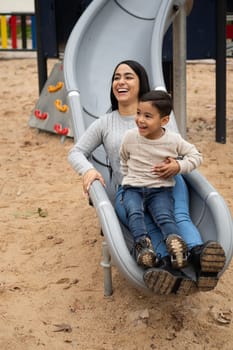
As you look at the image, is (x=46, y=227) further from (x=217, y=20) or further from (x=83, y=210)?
(x=217, y=20)

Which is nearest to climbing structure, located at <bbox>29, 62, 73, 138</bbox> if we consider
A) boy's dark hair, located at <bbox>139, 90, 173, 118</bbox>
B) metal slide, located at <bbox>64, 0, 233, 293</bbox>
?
metal slide, located at <bbox>64, 0, 233, 293</bbox>

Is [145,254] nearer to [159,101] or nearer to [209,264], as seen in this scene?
[209,264]

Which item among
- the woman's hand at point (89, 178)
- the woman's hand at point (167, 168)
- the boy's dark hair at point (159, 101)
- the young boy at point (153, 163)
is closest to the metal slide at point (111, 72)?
the woman's hand at point (89, 178)

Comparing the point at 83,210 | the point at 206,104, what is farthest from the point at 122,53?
the point at 206,104

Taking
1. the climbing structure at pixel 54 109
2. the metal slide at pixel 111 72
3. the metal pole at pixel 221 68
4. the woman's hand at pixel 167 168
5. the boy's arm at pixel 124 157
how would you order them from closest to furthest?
the metal slide at pixel 111 72, the woman's hand at pixel 167 168, the boy's arm at pixel 124 157, the metal pole at pixel 221 68, the climbing structure at pixel 54 109

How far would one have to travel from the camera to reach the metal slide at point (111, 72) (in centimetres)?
339

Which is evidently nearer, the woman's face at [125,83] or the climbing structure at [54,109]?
the woman's face at [125,83]

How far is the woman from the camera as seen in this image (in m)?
3.14

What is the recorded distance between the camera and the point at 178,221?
3570 mm

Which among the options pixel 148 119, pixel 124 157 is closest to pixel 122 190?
pixel 124 157

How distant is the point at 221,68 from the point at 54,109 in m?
1.83

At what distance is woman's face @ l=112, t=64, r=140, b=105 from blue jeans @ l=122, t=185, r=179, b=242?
0.59 metres

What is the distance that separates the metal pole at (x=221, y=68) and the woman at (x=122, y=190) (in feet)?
10.2

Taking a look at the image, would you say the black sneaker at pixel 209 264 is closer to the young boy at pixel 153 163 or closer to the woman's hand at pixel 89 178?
the young boy at pixel 153 163
